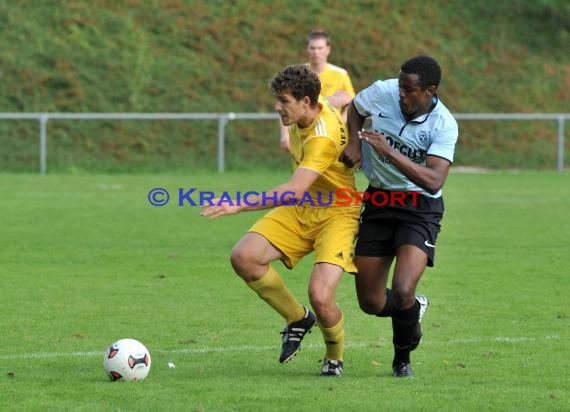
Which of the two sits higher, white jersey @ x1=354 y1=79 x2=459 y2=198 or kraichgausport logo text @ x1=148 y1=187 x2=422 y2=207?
white jersey @ x1=354 y1=79 x2=459 y2=198

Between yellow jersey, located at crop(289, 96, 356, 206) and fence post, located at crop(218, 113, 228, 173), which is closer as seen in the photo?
yellow jersey, located at crop(289, 96, 356, 206)

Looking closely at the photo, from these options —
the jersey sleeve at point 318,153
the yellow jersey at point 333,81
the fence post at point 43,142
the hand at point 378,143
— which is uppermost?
the hand at point 378,143

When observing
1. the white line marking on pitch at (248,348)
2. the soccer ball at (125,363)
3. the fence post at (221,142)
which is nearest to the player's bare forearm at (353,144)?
the white line marking on pitch at (248,348)

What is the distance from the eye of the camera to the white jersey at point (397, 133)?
7.27 metres

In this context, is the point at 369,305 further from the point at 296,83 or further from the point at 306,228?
the point at 296,83

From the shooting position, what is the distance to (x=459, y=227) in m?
16.6

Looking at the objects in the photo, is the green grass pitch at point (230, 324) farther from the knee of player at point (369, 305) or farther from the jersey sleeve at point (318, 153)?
the jersey sleeve at point (318, 153)

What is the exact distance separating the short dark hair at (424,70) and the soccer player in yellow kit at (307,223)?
2.00ft

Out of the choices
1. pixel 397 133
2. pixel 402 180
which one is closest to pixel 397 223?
pixel 402 180

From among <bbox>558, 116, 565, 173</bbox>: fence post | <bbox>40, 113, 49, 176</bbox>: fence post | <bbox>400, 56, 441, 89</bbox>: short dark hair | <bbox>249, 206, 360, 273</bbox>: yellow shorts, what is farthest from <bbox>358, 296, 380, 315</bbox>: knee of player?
<bbox>558, 116, 565, 173</bbox>: fence post

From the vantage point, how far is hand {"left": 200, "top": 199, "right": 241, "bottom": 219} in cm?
684

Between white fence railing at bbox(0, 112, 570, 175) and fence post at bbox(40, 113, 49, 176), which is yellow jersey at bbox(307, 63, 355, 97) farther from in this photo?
fence post at bbox(40, 113, 49, 176)

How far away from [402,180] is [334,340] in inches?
42.6

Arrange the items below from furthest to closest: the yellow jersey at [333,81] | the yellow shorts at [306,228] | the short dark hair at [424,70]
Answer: the yellow jersey at [333,81], the yellow shorts at [306,228], the short dark hair at [424,70]
